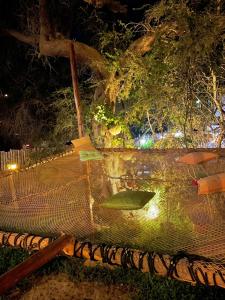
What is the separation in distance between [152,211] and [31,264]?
3.42 feet

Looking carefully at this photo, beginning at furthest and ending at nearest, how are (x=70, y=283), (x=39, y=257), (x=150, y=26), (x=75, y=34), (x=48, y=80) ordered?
(x=48, y=80)
(x=75, y=34)
(x=150, y=26)
(x=70, y=283)
(x=39, y=257)

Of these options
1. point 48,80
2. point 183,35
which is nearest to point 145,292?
point 183,35

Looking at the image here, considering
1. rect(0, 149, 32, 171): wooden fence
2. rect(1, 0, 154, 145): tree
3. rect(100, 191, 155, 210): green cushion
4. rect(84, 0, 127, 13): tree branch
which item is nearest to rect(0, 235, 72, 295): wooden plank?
rect(100, 191, 155, 210): green cushion

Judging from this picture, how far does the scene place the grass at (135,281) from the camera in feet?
8.26

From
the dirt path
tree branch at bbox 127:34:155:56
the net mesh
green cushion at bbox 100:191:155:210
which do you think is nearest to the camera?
the net mesh

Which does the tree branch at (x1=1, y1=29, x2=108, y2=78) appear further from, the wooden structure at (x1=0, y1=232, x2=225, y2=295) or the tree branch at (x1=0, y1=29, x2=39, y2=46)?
the wooden structure at (x1=0, y1=232, x2=225, y2=295)

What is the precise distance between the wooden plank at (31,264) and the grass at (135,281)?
2.79 ft

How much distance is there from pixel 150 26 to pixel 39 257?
212 inches

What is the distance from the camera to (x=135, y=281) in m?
2.71

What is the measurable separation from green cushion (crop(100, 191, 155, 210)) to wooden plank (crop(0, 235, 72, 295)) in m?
0.46

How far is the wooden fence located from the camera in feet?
29.0

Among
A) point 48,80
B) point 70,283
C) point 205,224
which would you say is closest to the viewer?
point 205,224

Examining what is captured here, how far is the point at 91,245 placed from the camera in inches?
79.9

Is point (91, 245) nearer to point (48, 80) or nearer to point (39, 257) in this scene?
point (39, 257)
